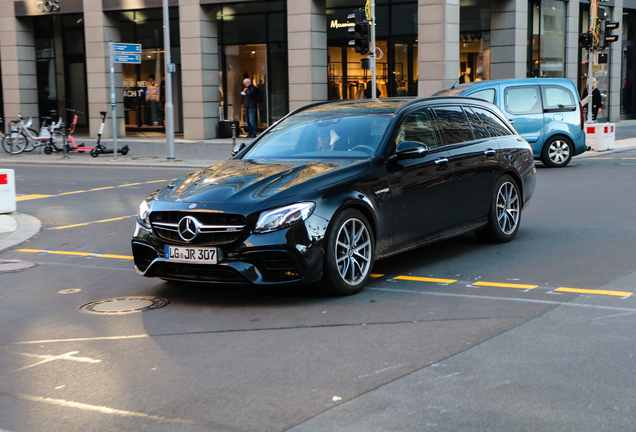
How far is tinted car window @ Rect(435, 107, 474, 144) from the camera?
834cm

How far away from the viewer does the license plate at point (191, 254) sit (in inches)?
252

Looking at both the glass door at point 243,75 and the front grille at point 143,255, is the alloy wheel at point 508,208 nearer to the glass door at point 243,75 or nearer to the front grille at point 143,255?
the front grille at point 143,255

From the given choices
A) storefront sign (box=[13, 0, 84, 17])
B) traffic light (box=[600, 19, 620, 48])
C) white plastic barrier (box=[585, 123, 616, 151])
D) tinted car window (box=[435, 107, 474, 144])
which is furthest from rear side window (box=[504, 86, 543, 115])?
storefront sign (box=[13, 0, 84, 17])

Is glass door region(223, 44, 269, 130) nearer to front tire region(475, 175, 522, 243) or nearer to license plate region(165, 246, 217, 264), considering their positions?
front tire region(475, 175, 522, 243)

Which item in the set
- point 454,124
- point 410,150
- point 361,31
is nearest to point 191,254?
point 410,150

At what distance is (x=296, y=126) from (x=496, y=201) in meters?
2.28

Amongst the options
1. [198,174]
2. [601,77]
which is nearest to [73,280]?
[198,174]

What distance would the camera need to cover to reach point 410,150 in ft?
24.1

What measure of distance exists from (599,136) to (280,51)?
13.0 m

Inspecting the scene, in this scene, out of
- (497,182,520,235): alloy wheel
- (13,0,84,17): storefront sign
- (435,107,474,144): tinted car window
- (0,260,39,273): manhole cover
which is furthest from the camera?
(13,0,84,17): storefront sign

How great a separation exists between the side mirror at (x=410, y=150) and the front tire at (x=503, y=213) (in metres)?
1.69

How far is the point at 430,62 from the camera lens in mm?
26344

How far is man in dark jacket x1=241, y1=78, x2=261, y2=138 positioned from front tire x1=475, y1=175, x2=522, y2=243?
21376 millimetres

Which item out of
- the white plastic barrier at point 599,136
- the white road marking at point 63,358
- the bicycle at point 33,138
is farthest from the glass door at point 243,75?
the white road marking at point 63,358
